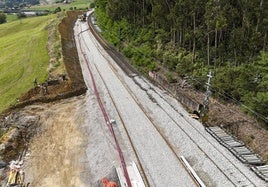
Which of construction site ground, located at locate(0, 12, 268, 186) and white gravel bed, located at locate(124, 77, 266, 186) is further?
construction site ground, located at locate(0, 12, 268, 186)

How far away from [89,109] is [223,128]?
44.1ft

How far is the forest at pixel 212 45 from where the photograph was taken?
32531 mm

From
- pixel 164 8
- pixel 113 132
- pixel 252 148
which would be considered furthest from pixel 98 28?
pixel 252 148

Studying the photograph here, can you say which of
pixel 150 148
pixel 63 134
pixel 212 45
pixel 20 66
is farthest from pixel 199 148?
pixel 20 66

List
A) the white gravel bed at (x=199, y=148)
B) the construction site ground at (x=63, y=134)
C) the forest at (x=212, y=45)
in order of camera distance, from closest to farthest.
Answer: the white gravel bed at (x=199, y=148), the construction site ground at (x=63, y=134), the forest at (x=212, y=45)

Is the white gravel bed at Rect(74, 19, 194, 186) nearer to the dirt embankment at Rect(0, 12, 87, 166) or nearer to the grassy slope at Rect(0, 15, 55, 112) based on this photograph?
the dirt embankment at Rect(0, 12, 87, 166)

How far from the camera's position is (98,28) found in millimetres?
81375

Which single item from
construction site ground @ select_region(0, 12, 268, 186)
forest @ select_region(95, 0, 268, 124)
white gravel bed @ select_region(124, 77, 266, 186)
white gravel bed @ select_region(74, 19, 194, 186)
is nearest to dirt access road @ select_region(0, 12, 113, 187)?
construction site ground @ select_region(0, 12, 268, 186)

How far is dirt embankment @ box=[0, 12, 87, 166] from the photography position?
27.1m

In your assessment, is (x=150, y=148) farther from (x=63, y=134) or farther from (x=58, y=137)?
(x=58, y=137)

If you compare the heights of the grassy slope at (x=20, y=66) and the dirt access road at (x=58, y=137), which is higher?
the dirt access road at (x=58, y=137)

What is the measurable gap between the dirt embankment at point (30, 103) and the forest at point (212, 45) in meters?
9.88

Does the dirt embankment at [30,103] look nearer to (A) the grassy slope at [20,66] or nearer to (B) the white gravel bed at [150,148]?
(A) the grassy slope at [20,66]

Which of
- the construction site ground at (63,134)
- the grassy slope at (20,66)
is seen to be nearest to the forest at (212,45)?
the construction site ground at (63,134)
